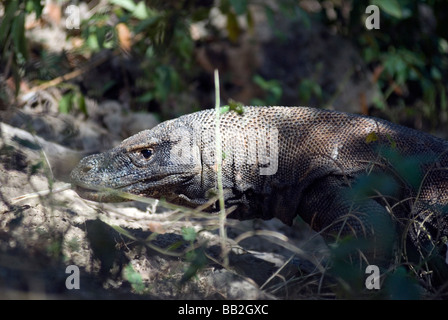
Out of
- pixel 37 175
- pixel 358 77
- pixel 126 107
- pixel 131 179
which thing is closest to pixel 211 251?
pixel 131 179

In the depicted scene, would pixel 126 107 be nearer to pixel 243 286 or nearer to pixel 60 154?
pixel 60 154

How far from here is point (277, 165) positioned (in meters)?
3.45

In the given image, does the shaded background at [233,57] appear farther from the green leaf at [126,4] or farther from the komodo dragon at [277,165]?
the komodo dragon at [277,165]

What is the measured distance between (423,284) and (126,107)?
188 inches

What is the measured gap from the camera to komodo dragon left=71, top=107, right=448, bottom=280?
3.32 m

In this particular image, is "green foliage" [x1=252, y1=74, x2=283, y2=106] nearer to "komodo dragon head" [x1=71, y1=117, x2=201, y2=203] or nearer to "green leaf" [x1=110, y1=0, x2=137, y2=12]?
"green leaf" [x1=110, y1=0, x2=137, y2=12]

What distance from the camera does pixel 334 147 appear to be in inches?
133

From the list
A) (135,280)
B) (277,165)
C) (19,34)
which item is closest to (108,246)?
Result: (135,280)

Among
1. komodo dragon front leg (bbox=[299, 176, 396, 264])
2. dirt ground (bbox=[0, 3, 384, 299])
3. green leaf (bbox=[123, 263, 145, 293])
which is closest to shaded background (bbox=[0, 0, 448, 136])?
dirt ground (bbox=[0, 3, 384, 299])

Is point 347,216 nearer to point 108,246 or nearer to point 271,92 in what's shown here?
point 108,246

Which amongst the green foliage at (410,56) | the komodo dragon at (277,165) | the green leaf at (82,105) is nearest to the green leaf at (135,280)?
the komodo dragon at (277,165)

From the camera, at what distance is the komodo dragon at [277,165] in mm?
3322
